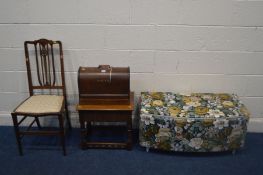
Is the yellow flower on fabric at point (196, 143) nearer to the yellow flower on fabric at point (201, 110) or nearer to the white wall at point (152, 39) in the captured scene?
the yellow flower on fabric at point (201, 110)

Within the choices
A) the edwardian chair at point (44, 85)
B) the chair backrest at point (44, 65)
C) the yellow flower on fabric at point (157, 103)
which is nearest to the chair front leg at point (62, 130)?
the edwardian chair at point (44, 85)

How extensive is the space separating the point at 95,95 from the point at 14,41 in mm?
938

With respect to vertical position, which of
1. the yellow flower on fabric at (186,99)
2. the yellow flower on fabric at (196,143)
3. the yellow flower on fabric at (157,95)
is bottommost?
the yellow flower on fabric at (196,143)

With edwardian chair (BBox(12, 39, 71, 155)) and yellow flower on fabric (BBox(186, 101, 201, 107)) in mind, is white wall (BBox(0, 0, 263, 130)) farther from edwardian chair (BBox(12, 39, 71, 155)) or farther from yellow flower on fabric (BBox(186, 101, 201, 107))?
yellow flower on fabric (BBox(186, 101, 201, 107))

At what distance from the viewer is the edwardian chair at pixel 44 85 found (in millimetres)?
2225

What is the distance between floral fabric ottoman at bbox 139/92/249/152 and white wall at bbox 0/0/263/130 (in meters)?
0.32

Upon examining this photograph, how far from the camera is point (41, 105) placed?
2.25 meters

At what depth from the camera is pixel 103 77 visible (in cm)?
221

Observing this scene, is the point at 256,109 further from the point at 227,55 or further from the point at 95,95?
the point at 95,95

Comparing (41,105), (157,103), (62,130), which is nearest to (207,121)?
(157,103)

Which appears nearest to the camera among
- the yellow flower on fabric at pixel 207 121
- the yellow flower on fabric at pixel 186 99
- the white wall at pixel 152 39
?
the yellow flower on fabric at pixel 207 121

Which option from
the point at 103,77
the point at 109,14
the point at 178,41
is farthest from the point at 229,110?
the point at 109,14

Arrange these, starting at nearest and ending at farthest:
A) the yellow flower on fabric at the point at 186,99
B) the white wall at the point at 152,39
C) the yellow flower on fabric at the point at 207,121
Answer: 1. the yellow flower on fabric at the point at 207,121
2. the white wall at the point at 152,39
3. the yellow flower on fabric at the point at 186,99

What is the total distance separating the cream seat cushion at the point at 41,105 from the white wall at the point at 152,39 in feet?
0.93
